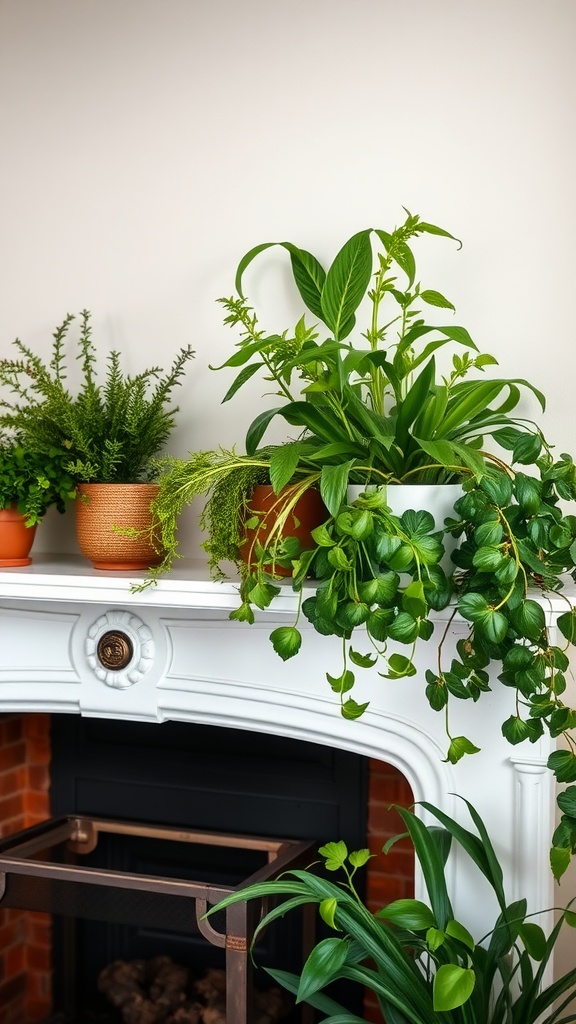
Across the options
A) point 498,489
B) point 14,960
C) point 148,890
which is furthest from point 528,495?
point 14,960

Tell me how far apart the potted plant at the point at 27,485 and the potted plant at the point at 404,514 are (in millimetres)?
263

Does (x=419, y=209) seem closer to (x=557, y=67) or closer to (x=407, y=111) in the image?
(x=407, y=111)

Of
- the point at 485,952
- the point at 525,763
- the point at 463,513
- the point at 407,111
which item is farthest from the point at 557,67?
the point at 485,952

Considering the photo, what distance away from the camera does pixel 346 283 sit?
5.04ft

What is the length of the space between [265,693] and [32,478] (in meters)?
0.53

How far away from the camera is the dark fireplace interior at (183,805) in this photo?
186 centimetres

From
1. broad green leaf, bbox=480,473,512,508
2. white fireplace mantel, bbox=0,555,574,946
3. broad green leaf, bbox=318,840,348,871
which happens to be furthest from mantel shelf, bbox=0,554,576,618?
broad green leaf, bbox=318,840,348,871

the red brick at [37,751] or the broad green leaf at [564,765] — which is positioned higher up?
the broad green leaf at [564,765]

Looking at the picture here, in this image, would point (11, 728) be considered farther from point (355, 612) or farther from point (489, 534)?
point (489, 534)

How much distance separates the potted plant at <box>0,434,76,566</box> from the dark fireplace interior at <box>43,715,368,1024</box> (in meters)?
0.55

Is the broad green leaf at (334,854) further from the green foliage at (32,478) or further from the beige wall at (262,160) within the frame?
the green foliage at (32,478)

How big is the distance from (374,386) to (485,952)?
85 cm

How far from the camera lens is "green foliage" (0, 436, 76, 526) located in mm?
1626

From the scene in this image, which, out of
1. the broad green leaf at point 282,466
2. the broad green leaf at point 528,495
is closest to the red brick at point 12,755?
the broad green leaf at point 282,466
